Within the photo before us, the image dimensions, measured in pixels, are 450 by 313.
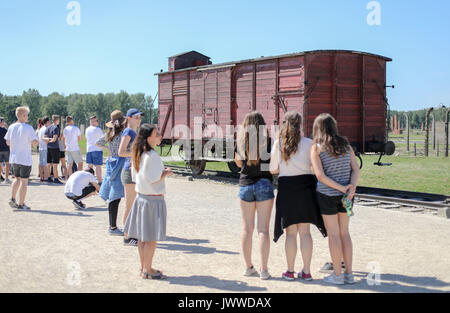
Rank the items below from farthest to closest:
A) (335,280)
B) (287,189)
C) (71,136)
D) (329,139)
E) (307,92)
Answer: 1. (71,136)
2. (307,92)
3. (287,189)
4. (335,280)
5. (329,139)

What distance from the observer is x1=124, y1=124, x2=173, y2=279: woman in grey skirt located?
505 centimetres

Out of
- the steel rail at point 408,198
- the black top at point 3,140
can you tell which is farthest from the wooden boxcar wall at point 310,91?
the black top at point 3,140

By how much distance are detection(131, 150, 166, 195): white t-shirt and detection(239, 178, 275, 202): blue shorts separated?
947 millimetres

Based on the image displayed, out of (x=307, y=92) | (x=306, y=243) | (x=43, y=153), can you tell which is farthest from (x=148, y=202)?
(x=43, y=153)

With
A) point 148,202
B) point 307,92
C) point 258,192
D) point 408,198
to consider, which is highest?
point 307,92

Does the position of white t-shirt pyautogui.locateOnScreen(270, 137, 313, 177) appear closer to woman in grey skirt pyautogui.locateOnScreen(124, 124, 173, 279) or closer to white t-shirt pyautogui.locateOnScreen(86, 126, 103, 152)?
woman in grey skirt pyautogui.locateOnScreen(124, 124, 173, 279)

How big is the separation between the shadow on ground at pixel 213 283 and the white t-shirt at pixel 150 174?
3.38ft

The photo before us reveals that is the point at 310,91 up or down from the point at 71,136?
up

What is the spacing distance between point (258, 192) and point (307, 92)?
7.41 metres

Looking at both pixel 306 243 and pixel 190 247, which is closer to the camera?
pixel 306 243

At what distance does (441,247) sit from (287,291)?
3.21 meters

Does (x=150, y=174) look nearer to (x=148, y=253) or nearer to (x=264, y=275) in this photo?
(x=148, y=253)

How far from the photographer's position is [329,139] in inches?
191
